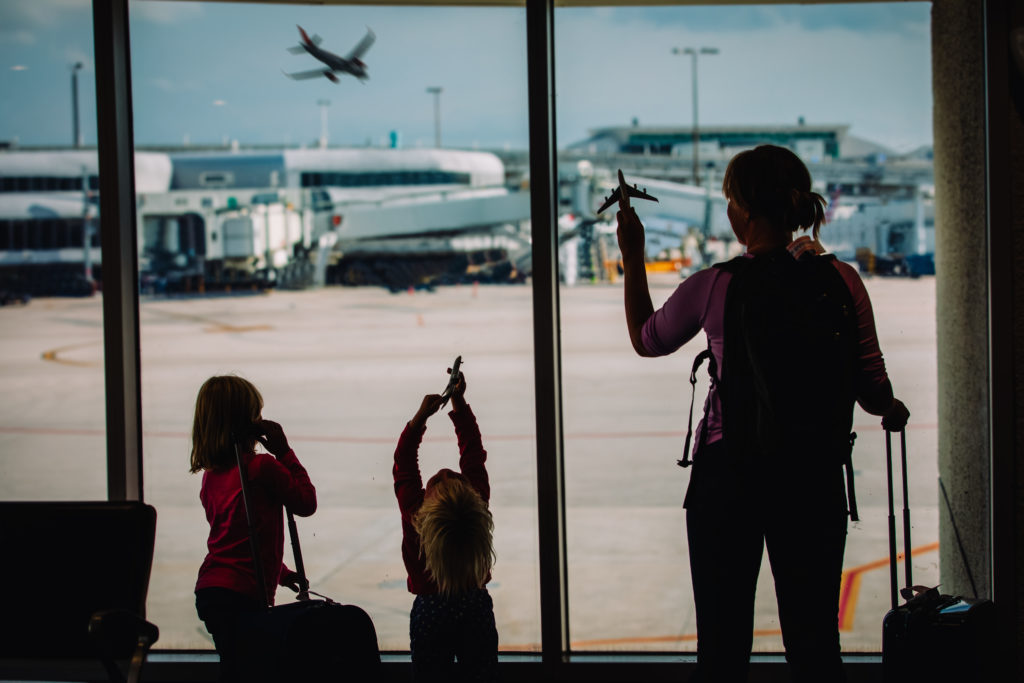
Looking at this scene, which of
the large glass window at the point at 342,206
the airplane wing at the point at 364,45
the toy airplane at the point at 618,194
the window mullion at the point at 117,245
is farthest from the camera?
the airplane wing at the point at 364,45

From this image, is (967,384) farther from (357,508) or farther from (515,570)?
(357,508)

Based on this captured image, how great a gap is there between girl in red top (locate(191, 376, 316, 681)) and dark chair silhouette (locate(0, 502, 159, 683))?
161 millimetres

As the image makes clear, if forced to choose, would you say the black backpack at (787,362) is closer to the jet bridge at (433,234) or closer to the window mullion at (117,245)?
the jet bridge at (433,234)

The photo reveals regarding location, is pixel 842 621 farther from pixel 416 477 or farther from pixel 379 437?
pixel 379 437

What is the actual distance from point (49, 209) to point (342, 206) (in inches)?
87.2

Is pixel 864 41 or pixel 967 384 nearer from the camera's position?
pixel 967 384

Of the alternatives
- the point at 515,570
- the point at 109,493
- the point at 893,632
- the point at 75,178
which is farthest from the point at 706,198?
the point at 75,178

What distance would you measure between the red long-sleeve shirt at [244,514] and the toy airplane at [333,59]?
183 centimetres

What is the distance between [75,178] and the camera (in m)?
4.14

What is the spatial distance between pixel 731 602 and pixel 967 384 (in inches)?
60.9

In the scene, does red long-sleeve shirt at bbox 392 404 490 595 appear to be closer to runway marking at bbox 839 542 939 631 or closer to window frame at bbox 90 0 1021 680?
window frame at bbox 90 0 1021 680

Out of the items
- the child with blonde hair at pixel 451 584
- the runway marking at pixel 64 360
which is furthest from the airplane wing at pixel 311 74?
the runway marking at pixel 64 360

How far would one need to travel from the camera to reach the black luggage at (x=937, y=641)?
1990 mm

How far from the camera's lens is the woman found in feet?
4.78
